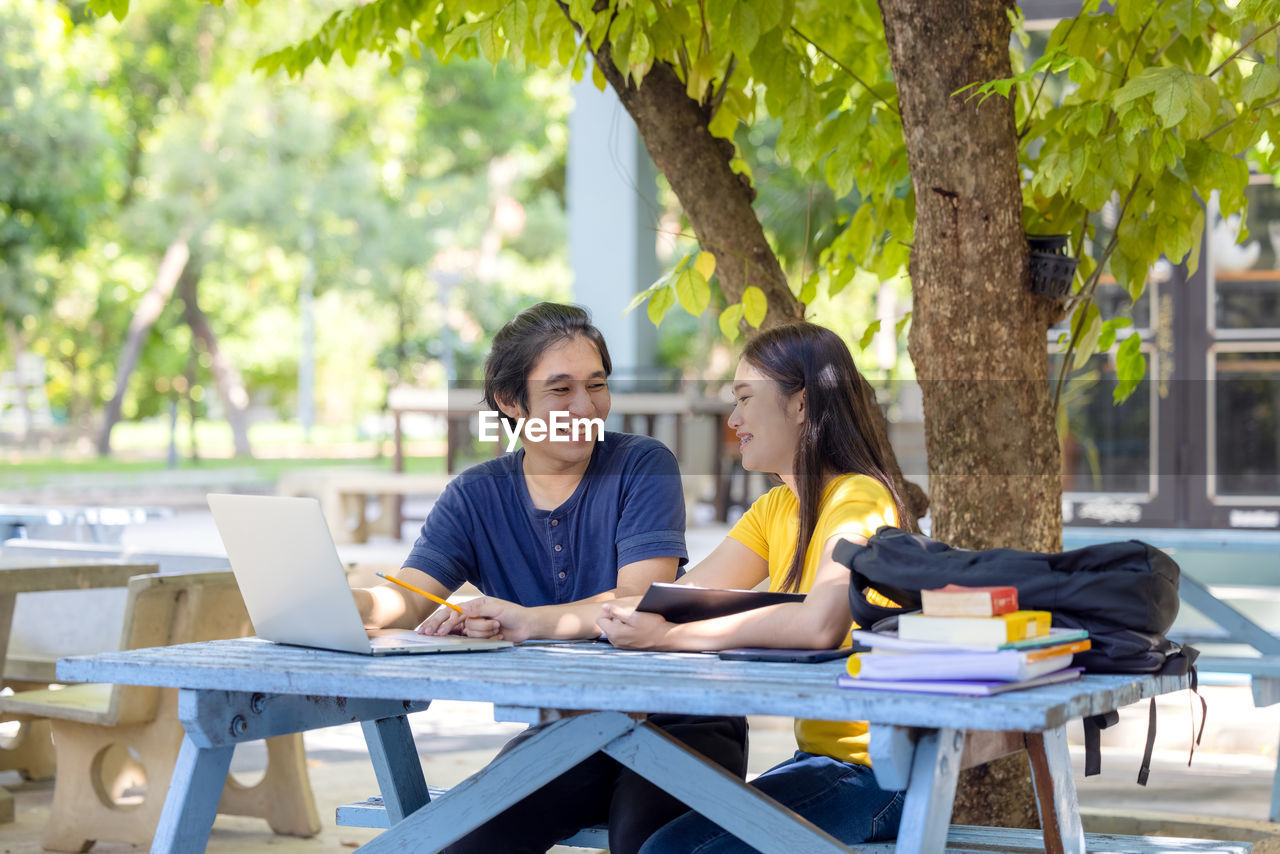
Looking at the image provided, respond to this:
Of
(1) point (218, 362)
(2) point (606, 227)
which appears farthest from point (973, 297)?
(1) point (218, 362)

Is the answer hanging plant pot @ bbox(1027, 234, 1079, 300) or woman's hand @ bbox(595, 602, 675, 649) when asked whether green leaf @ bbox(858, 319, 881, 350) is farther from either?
woman's hand @ bbox(595, 602, 675, 649)

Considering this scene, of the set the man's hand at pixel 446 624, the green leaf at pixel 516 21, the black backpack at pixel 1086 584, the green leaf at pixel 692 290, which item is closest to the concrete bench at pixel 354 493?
the green leaf at pixel 692 290

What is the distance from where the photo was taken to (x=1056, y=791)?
205cm

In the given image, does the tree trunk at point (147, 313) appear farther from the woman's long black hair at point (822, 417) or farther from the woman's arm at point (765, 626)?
the woman's arm at point (765, 626)

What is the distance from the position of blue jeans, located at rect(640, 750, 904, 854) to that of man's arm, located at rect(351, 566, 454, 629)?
2.17 ft

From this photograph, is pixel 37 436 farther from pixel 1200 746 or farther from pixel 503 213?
pixel 1200 746

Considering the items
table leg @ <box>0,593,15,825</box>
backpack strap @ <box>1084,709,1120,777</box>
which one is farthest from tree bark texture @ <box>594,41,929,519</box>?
table leg @ <box>0,593,15,825</box>

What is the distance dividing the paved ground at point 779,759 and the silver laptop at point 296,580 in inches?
73.9

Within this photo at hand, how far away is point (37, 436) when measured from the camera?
1165 inches

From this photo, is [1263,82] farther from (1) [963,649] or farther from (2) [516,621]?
(2) [516,621]

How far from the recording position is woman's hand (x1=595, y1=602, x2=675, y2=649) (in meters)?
2.09

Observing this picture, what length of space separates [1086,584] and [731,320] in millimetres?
1535

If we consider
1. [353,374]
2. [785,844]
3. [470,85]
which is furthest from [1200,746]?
[353,374]

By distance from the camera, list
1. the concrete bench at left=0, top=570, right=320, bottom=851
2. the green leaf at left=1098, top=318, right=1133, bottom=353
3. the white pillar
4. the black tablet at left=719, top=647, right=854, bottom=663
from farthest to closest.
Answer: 1. the white pillar
2. the concrete bench at left=0, top=570, right=320, bottom=851
3. the green leaf at left=1098, top=318, right=1133, bottom=353
4. the black tablet at left=719, top=647, right=854, bottom=663
